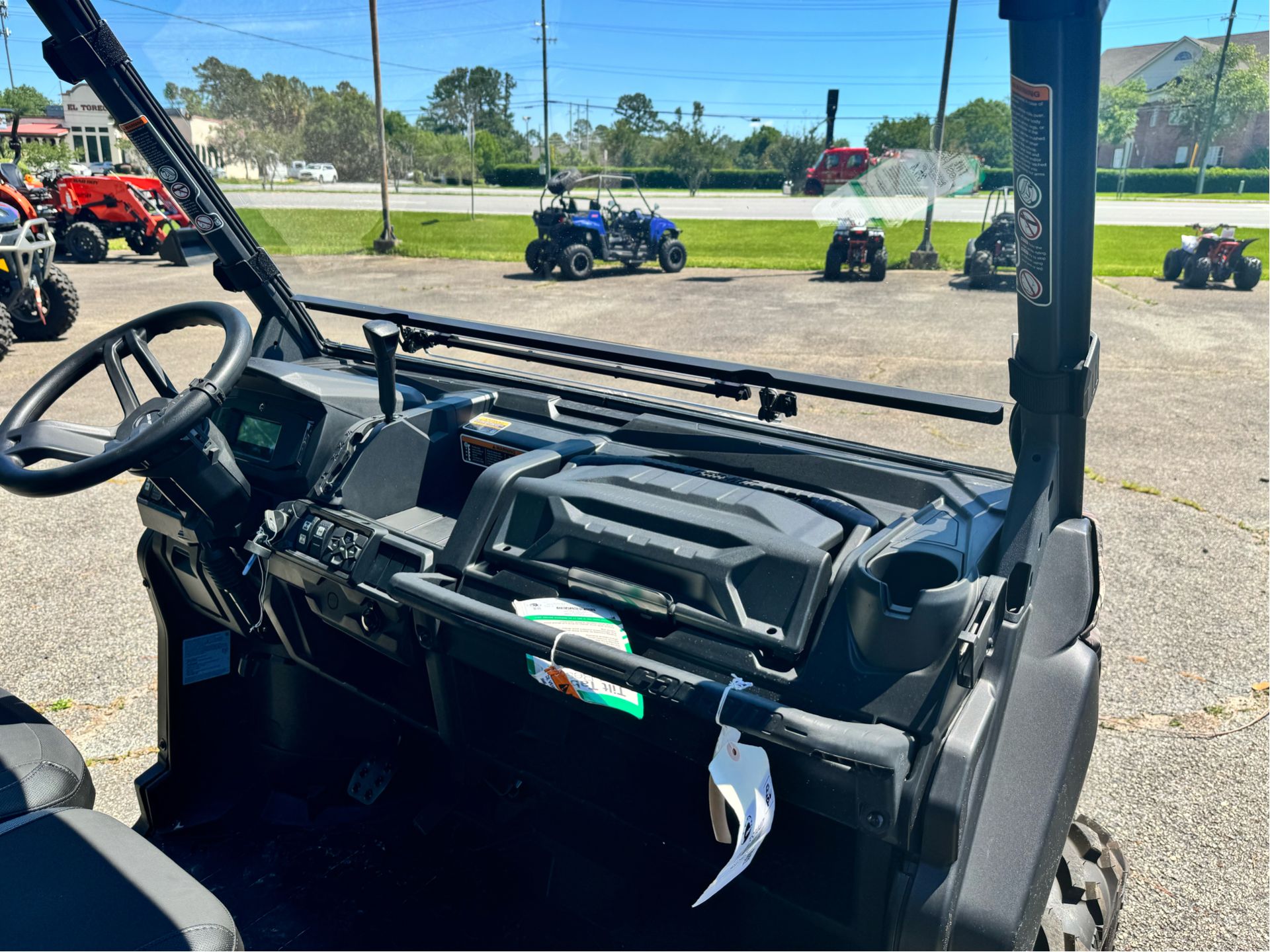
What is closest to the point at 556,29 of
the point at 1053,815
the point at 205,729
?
the point at 1053,815

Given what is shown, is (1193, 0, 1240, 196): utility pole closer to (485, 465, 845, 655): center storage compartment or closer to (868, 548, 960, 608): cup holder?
(868, 548, 960, 608): cup holder

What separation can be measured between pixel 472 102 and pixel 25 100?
4.84 ft

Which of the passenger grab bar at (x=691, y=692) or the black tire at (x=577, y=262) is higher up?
the black tire at (x=577, y=262)

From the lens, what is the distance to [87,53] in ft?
6.41

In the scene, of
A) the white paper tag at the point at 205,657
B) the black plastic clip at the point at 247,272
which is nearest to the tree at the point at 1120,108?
the black plastic clip at the point at 247,272

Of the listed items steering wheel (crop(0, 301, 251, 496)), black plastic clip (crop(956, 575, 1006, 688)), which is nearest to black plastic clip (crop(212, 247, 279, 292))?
steering wheel (crop(0, 301, 251, 496))

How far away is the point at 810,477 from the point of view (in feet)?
6.00

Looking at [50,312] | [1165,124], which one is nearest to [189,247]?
[1165,124]

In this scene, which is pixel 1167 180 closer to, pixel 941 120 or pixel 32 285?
pixel 941 120

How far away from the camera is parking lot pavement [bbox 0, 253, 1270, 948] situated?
1964mm

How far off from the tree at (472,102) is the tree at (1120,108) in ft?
2.84

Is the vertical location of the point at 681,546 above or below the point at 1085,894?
above

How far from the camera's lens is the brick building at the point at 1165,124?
3.66 feet

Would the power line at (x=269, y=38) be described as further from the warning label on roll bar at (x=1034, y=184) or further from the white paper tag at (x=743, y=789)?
the white paper tag at (x=743, y=789)
